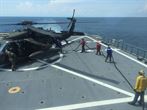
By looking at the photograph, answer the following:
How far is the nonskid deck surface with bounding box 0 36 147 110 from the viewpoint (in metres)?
11.3

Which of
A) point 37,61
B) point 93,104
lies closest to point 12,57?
point 37,61

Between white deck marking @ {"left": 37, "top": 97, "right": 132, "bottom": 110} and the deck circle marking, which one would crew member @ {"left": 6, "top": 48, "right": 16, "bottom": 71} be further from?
white deck marking @ {"left": 37, "top": 97, "right": 132, "bottom": 110}

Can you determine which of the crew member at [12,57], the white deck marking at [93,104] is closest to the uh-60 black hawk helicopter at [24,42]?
the crew member at [12,57]

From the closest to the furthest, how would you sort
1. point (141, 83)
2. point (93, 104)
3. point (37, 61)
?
1. point (141, 83)
2. point (93, 104)
3. point (37, 61)

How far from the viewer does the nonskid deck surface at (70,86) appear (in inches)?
444

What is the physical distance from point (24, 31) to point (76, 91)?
749cm

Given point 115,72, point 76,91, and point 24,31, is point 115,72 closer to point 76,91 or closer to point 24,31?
point 76,91

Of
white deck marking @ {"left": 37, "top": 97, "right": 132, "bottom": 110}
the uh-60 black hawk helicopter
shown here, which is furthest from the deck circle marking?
the uh-60 black hawk helicopter

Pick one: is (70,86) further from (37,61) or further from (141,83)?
(37,61)

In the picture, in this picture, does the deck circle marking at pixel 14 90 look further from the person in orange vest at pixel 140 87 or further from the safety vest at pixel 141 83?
the safety vest at pixel 141 83

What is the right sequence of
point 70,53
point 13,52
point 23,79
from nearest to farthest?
point 23,79, point 13,52, point 70,53

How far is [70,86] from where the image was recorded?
13.6 meters

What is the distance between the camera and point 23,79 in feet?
49.5

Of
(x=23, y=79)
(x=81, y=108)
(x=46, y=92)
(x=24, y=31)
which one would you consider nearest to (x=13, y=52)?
(x=24, y=31)
